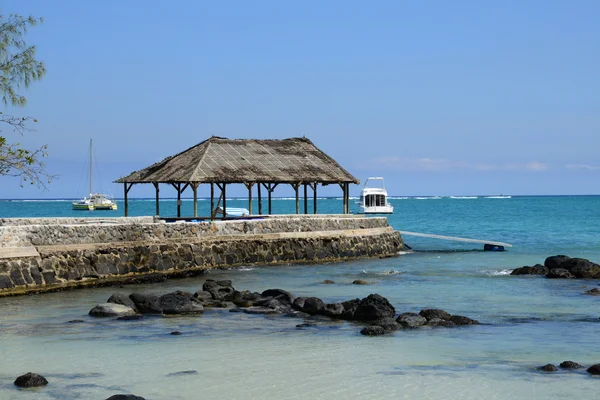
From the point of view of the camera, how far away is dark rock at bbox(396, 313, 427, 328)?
1803 centimetres

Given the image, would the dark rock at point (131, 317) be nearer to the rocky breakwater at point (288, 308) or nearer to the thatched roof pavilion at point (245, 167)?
the rocky breakwater at point (288, 308)

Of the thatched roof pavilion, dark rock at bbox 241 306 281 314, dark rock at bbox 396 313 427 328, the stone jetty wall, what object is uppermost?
the thatched roof pavilion

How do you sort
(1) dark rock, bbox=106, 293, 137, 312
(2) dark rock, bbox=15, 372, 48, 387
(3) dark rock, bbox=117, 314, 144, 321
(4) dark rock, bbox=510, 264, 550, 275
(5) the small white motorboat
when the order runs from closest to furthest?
(2) dark rock, bbox=15, 372, 48, 387 < (3) dark rock, bbox=117, 314, 144, 321 < (1) dark rock, bbox=106, 293, 137, 312 < (4) dark rock, bbox=510, 264, 550, 275 < (5) the small white motorboat

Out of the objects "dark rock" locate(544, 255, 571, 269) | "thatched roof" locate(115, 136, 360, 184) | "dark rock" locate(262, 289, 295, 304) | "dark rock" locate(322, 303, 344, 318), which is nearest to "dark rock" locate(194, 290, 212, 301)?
"dark rock" locate(262, 289, 295, 304)

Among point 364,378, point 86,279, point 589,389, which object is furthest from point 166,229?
point 589,389

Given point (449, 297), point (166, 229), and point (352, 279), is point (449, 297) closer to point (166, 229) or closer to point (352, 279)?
point (352, 279)

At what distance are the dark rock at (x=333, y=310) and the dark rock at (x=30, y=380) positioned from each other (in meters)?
7.77

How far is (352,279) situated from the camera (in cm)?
2962

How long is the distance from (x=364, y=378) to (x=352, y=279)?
1593 centimetres

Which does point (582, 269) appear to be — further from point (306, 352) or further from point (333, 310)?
point (306, 352)

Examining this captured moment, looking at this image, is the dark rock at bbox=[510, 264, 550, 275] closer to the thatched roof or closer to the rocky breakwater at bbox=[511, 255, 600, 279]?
the rocky breakwater at bbox=[511, 255, 600, 279]

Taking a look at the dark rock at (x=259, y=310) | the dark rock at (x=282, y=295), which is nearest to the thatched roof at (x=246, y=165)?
the dark rock at (x=282, y=295)

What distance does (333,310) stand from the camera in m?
19.6

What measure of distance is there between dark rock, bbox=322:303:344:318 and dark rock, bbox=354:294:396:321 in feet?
1.39
